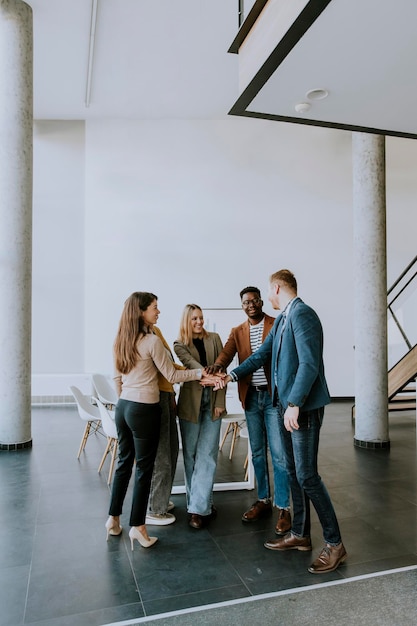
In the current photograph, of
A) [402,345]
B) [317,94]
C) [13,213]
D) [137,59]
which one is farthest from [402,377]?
[137,59]

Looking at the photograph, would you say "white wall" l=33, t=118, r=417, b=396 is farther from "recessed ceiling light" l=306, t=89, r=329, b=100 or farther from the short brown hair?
"recessed ceiling light" l=306, t=89, r=329, b=100

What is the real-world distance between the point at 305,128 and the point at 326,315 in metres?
3.85

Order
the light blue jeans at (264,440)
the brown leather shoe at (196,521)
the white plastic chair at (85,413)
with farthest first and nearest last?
the white plastic chair at (85,413) < the light blue jeans at (264,440) < the brown leather shoe at (196,521)

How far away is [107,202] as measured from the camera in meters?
9.88

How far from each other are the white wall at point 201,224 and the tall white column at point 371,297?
3643 millimetres

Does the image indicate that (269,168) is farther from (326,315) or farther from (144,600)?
(144,600)

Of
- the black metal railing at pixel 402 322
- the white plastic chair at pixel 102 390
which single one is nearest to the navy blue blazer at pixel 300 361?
the white plastic chair at pixel 102 390

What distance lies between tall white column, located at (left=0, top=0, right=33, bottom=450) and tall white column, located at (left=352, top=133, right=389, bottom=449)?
14.3 ft

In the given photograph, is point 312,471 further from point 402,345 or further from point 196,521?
point 402,345

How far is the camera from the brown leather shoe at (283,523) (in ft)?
12.1

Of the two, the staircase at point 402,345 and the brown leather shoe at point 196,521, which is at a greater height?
the staircase at point 402,345

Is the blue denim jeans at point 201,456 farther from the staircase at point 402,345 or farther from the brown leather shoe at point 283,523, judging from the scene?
the staircase at point 402,345

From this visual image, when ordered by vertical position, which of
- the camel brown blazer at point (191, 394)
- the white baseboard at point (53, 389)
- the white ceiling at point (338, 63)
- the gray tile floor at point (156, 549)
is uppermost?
the white ceiling at point (338, 63)

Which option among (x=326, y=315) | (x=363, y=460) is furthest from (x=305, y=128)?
(x=363, y=460)
